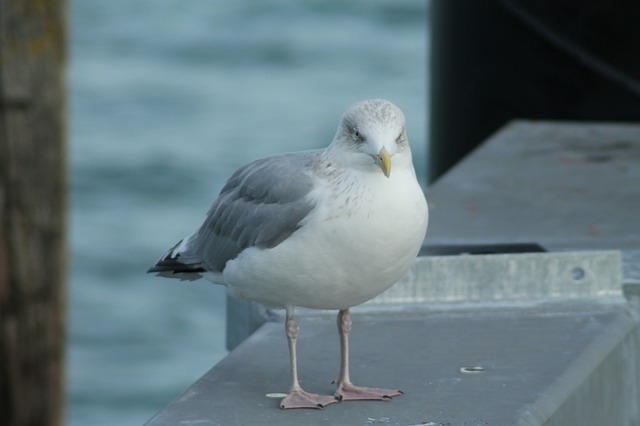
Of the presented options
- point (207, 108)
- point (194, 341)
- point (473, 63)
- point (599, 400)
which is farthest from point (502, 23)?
point (207, 108)

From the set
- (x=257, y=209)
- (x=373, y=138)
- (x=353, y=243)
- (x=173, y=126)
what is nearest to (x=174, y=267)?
(x=257, y=209)

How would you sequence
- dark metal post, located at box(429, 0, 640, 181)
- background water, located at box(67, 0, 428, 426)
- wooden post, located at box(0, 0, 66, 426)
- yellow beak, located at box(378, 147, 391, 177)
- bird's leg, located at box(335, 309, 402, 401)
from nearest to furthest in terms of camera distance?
yellow beak, located at box(378, 147, 391, 177) < wooden post, located at box(0, 0, 66, 426) < bird's leg, located at box(335, 309, 402, 401) < dark metal post, located at box(429, 0, 640, 181) < background water, located at box(67, 0, 428, 426)

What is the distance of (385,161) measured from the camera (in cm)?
386

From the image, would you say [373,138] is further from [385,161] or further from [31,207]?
[31,207]

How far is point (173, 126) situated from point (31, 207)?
16409mm

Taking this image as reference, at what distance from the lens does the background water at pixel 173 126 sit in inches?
525

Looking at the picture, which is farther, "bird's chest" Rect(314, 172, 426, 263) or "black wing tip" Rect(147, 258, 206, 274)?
"black wing tip" Rect(147, 258, 206, 274)

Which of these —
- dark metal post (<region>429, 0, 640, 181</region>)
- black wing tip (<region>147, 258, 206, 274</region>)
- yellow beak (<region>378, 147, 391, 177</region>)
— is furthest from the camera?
dark metal post (<region>429, 0, 640, 181</region>)

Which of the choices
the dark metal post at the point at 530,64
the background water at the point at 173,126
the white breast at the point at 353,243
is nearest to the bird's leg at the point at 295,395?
the white breast at the point at 353,243

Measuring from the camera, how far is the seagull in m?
3.97

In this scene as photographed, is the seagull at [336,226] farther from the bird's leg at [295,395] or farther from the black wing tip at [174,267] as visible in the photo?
the black wing tip at [174,267]

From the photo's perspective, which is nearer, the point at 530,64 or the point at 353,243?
the point at 353,243

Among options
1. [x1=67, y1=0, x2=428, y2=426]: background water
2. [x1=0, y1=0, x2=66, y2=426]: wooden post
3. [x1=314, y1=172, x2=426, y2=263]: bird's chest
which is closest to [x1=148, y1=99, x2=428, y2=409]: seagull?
[x1=314, y1=172, x2=426, y2=263]: bird's chest

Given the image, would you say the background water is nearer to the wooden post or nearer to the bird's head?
the wooden post
